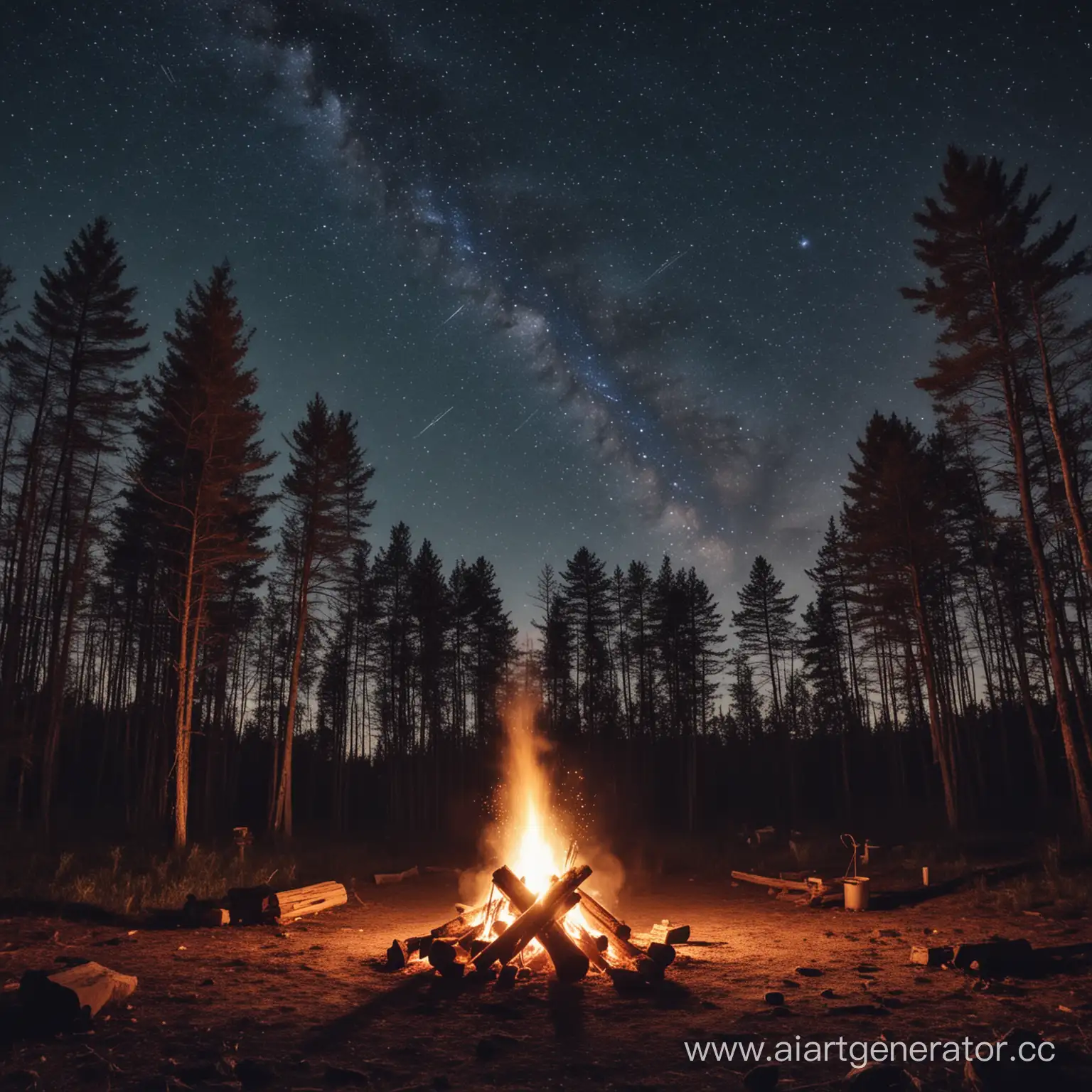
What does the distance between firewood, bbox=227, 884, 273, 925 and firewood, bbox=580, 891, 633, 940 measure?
558 cm

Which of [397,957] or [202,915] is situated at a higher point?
[202,915]

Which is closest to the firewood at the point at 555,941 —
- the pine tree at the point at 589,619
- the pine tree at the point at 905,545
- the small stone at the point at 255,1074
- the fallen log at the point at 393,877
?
the small stone at the point at 255,1074

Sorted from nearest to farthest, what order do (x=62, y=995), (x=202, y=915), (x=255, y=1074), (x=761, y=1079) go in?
(x=761, y=1079) < (x=255, y=1074) < (x=62, y=995) < (x=202, y=915)

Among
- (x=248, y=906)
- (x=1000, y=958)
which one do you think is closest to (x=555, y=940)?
(x=1000, y=958)

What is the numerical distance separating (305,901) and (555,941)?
6361 millimetres

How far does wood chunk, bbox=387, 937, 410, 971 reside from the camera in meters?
8.66

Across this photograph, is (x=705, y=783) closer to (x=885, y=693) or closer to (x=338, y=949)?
(x=885, y=693)

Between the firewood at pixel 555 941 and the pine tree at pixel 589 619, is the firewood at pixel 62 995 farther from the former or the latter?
the pine tree at pixel 589 619

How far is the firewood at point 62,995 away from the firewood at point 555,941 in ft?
14.8

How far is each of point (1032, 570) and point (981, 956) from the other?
27.0 m

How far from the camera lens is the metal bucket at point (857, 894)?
13.8 metres

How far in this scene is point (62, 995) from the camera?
5.98 m

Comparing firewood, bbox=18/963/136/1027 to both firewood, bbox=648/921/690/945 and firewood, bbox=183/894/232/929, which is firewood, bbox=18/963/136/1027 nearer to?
firewood, bbox=183/894/232/929

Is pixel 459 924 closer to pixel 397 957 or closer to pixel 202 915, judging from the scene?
pixel 397 957
